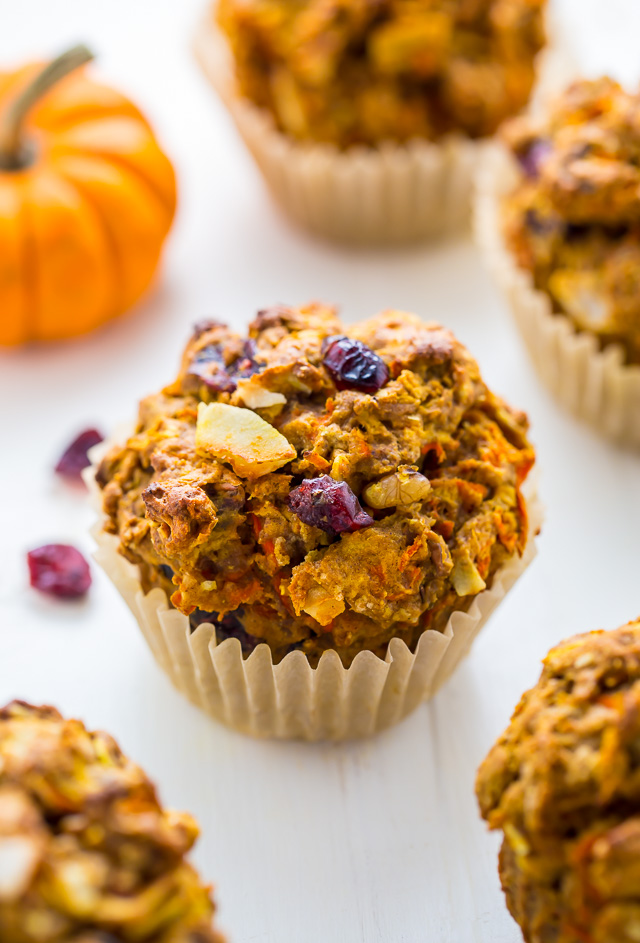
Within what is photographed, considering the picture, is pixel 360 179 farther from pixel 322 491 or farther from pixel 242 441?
pixel 322 491

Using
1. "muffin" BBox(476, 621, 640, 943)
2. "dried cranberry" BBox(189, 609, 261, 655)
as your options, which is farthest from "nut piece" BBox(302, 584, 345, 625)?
"muffin" BBox(476, 621, 640, 943)

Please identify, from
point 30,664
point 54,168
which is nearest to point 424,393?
point 30,664

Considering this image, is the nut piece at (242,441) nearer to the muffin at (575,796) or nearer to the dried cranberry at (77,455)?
the muffin at (575,796)

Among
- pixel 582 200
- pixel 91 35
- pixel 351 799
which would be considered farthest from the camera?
pixel 91 35

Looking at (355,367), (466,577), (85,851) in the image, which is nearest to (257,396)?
(355,367)

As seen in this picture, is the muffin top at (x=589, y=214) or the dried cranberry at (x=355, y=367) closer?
the dried cranberry at (x=355, y=367)

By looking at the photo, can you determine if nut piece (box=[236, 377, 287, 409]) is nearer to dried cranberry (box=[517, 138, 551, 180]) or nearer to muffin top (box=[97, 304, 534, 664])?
muffin top (box=[97, 304, 534, 664])

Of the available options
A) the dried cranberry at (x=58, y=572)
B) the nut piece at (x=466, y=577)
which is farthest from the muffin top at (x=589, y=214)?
the dried cranberry at (x=58, y=572)

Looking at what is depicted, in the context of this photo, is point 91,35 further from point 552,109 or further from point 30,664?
point 30,664
